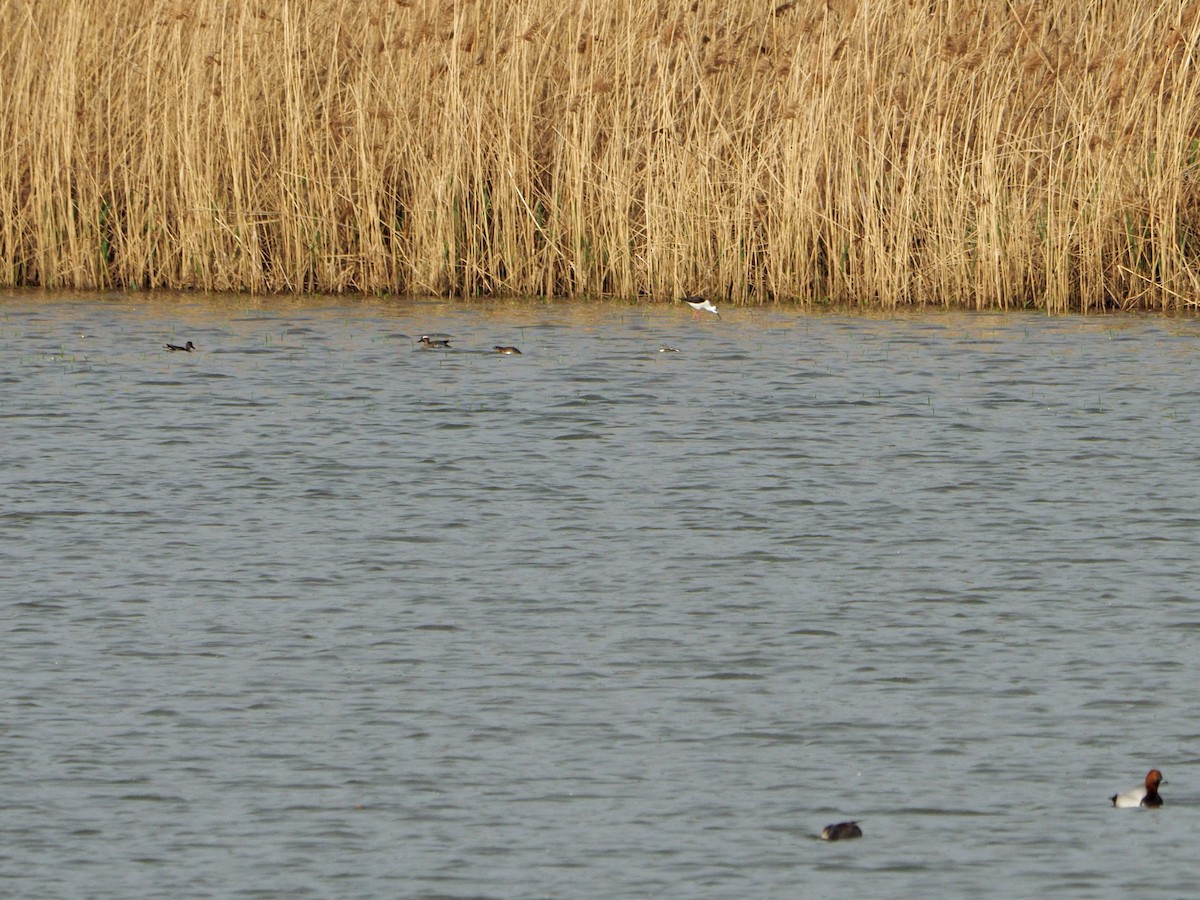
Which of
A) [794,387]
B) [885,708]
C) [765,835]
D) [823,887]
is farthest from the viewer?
[794,387]

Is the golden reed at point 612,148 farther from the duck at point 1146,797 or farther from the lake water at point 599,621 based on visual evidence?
the duck at point 1146,797

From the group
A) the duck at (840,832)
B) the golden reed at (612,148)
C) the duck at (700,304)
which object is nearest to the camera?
the duck at (840,832)

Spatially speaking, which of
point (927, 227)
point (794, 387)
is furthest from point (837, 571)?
point (927, 227)

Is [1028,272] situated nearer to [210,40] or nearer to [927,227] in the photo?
[927,227]

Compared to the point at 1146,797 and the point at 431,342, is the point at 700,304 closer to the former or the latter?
the point at 431,342

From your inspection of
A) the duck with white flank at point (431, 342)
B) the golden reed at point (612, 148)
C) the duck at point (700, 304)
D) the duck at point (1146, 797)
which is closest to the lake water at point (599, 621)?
the duck at point (1146, 797)

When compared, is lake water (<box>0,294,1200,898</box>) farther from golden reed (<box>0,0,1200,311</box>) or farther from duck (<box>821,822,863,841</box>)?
golden reed (<box>0,0,1200,311</box>)

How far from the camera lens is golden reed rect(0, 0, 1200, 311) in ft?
47.0

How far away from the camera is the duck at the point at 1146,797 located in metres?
5.70

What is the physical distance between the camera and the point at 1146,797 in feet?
18.7

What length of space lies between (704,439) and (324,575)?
3.28 m

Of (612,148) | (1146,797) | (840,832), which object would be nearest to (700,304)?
(612,148)

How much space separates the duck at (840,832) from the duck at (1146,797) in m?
0.72

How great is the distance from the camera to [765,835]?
558 cm
